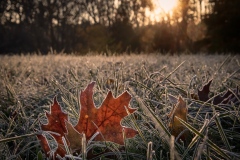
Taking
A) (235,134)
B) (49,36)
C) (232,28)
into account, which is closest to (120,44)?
(232,28)

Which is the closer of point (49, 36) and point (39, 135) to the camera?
point (39, 135)

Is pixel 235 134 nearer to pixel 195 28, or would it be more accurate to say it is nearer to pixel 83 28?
pixel 195 28

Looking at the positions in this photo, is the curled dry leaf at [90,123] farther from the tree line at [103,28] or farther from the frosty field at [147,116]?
the tree line at [103,28]

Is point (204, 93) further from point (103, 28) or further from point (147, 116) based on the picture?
point (103, 28)

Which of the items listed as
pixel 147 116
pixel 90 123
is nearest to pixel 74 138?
pixel 90 123

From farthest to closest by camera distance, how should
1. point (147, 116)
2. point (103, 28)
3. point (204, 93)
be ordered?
point (103, 28)
point (204, 93)
point (147, 116)

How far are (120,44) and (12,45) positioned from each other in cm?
765

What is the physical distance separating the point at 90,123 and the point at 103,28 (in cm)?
2045

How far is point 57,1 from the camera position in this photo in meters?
22.1

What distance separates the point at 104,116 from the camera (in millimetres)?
598

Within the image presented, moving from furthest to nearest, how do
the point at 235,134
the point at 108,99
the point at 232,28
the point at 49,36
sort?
the point at 49,36, the point at 232,28, the point at 235,134, the point at 108,99

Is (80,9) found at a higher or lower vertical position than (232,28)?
higher

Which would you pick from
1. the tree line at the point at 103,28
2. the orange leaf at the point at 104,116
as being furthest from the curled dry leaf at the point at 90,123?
the tree line at the point at 103,28

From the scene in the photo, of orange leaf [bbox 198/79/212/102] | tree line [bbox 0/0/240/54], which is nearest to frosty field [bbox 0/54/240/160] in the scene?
orange leaf [bbox 198/79/212/102]
